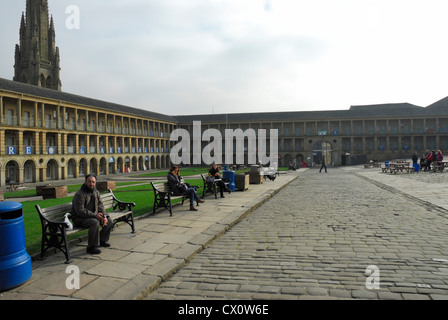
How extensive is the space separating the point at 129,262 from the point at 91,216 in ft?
4.09

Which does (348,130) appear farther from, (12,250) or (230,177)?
(12,250)

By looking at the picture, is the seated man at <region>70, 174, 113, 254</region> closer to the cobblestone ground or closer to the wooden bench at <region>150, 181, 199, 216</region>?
the cobblestone ground

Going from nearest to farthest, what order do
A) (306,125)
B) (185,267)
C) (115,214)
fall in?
(185,267), (115,214), (306,125)

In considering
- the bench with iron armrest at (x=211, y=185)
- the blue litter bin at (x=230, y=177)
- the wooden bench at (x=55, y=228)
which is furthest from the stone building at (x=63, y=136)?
the wooden bench at (x=55, y=228)

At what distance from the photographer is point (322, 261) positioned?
4.77m

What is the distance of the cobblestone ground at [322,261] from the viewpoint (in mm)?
3736

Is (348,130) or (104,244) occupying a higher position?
(348,130)

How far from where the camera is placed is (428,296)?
11.5 ft

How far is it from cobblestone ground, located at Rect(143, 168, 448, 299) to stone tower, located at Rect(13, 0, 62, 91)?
67359mm

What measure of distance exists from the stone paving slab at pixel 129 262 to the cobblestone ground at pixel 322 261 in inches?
8.2

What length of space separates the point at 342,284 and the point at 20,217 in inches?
165

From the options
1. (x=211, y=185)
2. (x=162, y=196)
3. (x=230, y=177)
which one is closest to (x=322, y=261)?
(x=162, y=196)
